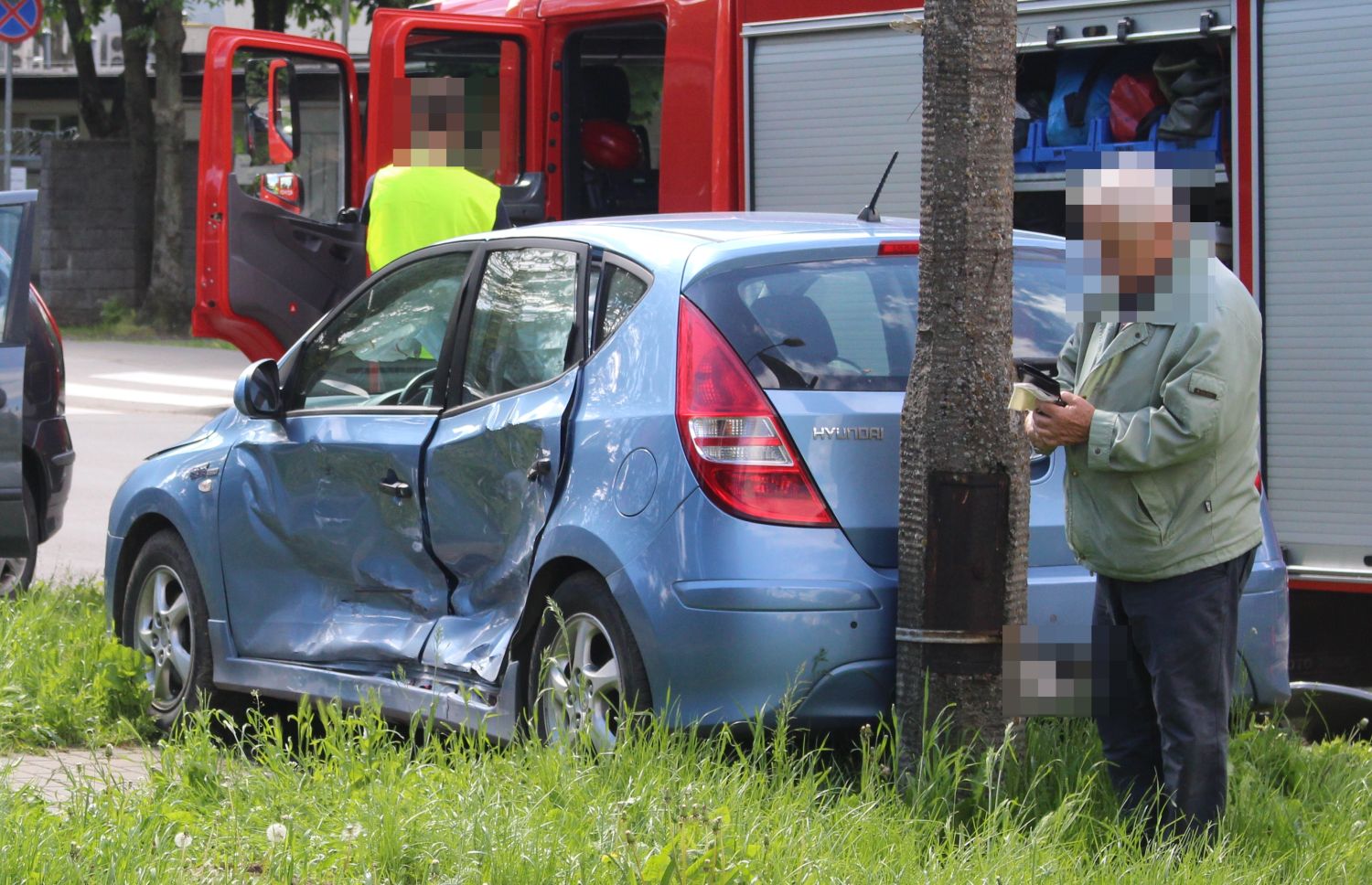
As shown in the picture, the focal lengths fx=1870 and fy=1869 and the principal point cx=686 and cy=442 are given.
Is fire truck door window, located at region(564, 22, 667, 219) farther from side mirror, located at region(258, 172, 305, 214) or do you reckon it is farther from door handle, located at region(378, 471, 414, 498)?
door handle, located at region(378, 471, 414, 498)

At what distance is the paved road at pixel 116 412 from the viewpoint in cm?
1088

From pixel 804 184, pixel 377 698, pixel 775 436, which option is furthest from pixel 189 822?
pixel 804 184

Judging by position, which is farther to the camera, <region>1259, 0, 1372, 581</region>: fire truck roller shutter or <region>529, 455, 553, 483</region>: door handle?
<region>1259, 0, 1372, 581</region>: fire truck roller shutter

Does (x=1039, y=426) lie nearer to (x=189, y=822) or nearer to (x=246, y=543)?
(x=189, y=822)

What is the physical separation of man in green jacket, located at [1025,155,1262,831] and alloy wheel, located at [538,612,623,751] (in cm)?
123

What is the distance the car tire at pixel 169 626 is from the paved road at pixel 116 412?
2.79 metres

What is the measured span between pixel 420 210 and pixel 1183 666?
4.59 m

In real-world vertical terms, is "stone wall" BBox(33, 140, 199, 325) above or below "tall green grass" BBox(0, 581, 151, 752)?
above

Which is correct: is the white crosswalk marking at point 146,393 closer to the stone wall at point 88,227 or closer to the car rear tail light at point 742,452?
the stone wall at point 88,227

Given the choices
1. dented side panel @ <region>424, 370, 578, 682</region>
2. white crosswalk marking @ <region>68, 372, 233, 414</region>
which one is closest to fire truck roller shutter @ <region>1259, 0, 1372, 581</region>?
dented side panel @ <region>424, 370, 578, 682</region>

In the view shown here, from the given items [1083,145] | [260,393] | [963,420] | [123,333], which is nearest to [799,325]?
[963,420]

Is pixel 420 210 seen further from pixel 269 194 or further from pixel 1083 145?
pixel 1083 145

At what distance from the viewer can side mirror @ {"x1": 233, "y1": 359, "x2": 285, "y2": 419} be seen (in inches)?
231

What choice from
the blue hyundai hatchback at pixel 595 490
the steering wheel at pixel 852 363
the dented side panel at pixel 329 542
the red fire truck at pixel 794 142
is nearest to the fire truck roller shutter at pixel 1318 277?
the red fire truck at pixel 794 142
